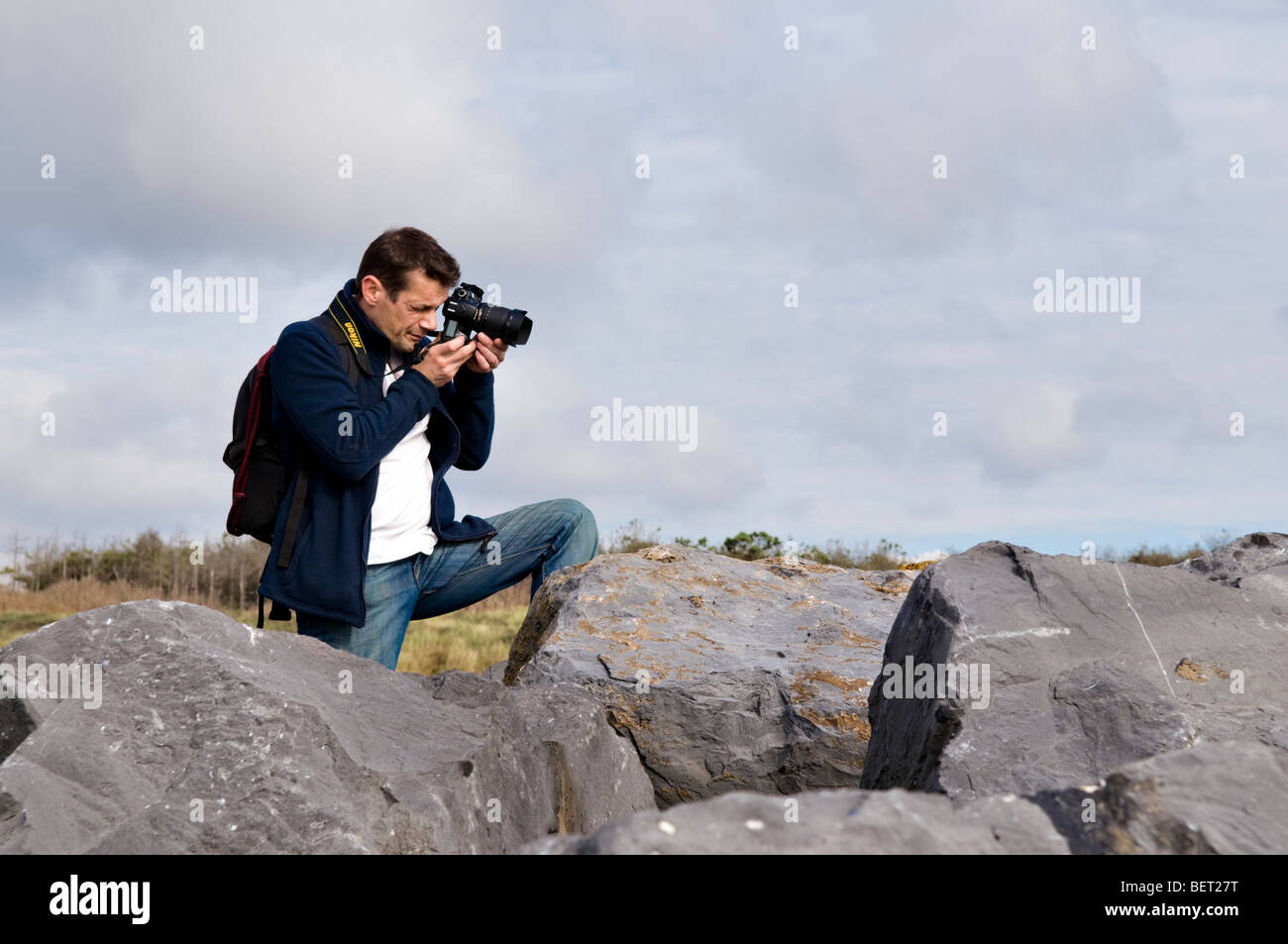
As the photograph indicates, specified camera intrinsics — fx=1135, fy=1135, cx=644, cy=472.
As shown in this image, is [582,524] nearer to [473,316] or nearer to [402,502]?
[402,502]

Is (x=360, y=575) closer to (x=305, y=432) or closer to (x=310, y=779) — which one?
(x=305, y=432)

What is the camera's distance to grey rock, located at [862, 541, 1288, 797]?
322cm

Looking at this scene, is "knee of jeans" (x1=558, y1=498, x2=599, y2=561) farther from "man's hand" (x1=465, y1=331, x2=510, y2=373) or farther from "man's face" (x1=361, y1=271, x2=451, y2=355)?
"man's face" (x1=361, y1=271, x2=451, y2=355)

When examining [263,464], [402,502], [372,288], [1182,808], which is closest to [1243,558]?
[1182,808]

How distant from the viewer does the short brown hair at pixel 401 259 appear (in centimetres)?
562

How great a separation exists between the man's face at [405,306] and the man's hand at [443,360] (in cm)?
22

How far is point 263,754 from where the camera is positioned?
3205 mm


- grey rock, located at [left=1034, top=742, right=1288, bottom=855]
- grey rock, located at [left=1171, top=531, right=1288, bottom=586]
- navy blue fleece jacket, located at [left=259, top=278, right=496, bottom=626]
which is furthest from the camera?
navy blue fleece jacket, located at [left=259, top=278, right=496, bottom=626]

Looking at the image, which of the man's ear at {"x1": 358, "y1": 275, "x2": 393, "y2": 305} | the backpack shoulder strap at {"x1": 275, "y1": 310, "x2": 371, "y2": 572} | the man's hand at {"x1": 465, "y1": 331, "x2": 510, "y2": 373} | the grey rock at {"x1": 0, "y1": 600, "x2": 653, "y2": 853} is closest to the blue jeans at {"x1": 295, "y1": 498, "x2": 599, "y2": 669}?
the backpack shoulder strap at {"x1": 275, "y1": 310, "x2": 371, "y2": 572}

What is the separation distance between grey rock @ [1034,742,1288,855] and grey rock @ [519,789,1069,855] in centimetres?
12

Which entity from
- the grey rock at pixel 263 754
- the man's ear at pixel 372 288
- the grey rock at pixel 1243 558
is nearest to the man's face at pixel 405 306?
the man's ear at pixel 372 288

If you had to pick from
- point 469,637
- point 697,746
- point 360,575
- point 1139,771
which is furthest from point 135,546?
point 1139,771

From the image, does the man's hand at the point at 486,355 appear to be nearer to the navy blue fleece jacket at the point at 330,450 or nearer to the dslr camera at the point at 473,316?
the dslr camera at the point at 473,316

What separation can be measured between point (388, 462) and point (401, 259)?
101cm
